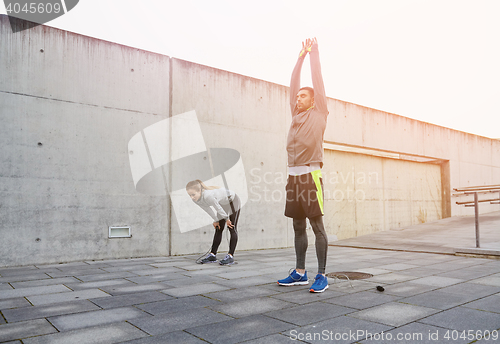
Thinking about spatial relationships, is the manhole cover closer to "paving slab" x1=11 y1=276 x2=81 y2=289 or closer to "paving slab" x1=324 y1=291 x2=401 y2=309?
"paving slab" x1=324 y1=291 x2=401 y2=309

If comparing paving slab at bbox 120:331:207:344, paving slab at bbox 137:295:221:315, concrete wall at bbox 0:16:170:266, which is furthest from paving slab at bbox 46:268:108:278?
paving slab at bbox 120:331:207:344

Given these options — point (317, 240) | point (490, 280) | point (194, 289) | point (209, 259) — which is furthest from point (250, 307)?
point (209, 259)

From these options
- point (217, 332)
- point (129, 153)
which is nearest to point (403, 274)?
point (217, 332)

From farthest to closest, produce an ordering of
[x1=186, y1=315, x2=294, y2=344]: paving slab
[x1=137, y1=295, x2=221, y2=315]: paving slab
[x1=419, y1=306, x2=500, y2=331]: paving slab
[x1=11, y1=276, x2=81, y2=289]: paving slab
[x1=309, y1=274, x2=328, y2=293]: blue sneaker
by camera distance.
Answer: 1. [x1=11, y1=276, x2=81, y2=289]: paving slab
2. [x1=309, y1=274, x2=328, y2=293]: blue sneaker
3. [x1=137, y1=295, x2=221, y2=315]: paving slab
4. [x1=419, y1=306, x2=500, y2=331]: paving slab
5. [x1=186, y1=315, x2=294, y2=344]: paving slab

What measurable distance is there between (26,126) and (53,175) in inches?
31.9

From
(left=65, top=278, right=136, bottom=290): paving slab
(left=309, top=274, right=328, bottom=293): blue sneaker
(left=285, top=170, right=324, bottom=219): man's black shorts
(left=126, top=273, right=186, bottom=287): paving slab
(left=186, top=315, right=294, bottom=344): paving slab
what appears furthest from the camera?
(left=126, top=273, right=186, bottom=287): paving slab

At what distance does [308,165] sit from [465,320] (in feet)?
5.86

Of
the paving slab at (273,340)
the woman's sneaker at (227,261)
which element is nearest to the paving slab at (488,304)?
the paving slab at (273,340)

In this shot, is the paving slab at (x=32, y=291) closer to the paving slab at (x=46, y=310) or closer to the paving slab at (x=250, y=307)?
the paving slab at (x=46, y=310)

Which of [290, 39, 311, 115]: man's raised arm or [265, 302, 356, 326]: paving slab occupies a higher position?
[290, 39, 311, 115]: man's raised arm

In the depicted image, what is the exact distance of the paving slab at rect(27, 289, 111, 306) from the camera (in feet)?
10.4

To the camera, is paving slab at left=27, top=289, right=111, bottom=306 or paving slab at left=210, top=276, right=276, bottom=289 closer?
paving slab at left=27, top=289, right=111, bottom=306

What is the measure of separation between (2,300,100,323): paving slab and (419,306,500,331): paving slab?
2.51 meters

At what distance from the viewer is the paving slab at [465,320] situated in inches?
91.2
